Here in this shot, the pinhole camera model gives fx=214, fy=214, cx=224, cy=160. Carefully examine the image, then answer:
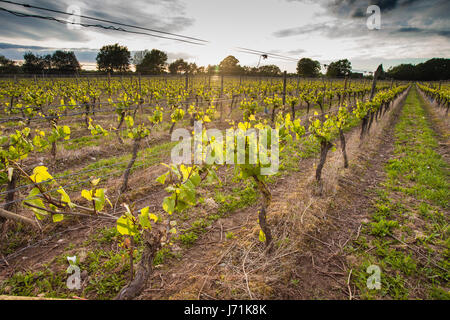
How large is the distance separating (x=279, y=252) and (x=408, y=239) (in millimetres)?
2255

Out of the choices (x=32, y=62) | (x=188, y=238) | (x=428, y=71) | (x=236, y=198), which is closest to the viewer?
(x=188, y=238)

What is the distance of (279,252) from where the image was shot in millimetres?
3064

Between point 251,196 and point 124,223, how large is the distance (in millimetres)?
3053

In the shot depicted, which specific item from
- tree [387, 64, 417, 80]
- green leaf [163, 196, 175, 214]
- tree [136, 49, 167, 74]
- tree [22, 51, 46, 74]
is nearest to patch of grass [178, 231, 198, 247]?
green leaf [163, 196, 175, 214]

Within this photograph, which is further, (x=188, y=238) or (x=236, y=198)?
(x=236, y=198)

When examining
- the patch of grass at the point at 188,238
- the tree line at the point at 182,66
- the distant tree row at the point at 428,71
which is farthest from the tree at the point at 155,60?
the distant tree row at the point at 428,71

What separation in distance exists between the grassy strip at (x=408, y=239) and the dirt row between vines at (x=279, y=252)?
299 mm

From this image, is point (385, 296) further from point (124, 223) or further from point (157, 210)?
point (157, 210)

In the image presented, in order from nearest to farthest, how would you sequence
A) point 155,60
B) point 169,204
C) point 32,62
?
point 169,204, point 32,62, point 155,60

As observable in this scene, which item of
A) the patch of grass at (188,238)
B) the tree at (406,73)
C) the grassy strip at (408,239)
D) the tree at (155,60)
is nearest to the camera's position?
the grassy strip at (408,239)

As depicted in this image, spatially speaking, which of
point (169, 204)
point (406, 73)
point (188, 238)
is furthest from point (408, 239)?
point (406, 73)

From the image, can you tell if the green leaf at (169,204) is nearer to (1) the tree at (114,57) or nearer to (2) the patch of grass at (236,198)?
(2) the patch of grass at (236,198)

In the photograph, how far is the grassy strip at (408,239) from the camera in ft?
8.92

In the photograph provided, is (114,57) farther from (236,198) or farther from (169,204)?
(169,204)
